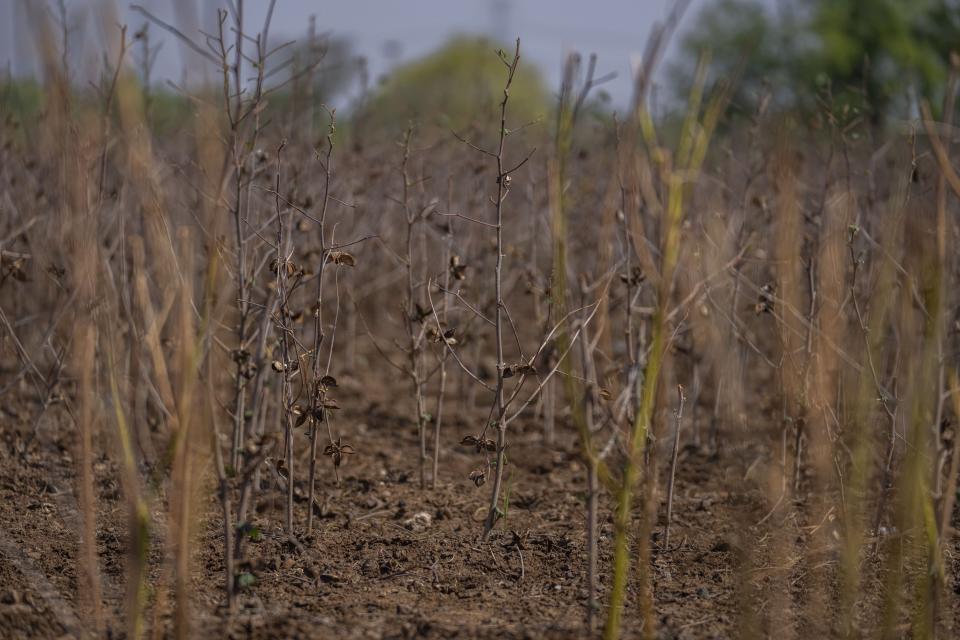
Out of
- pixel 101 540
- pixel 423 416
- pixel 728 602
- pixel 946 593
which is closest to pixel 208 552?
pixel 101 540

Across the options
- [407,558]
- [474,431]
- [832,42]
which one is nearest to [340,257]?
[407,558]

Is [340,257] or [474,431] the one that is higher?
[340,257]

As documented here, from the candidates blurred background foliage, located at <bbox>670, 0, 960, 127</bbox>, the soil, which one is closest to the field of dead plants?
the soil

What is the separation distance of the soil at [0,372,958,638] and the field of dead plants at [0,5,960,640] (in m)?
0.01

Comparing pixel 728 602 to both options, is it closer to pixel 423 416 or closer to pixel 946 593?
pixel 946 593

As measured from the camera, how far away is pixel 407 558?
2834 millimetres

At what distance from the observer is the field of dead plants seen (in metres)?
2.00

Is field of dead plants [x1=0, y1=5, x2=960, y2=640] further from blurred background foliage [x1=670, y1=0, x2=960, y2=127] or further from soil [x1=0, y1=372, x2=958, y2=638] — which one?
blurred background foliage [x1=670, y1=0, x2=960, y2=127]

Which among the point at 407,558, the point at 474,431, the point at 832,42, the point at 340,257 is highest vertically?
the point at 832,42

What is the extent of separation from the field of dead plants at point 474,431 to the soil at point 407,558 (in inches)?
0.4

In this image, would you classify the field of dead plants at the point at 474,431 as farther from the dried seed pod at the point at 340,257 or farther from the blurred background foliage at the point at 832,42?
the blurred background foliage at the point at 832,42

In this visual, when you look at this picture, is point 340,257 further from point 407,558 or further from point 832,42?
point 832,42

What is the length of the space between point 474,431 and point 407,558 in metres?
1.71

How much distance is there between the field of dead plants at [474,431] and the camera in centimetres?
200
